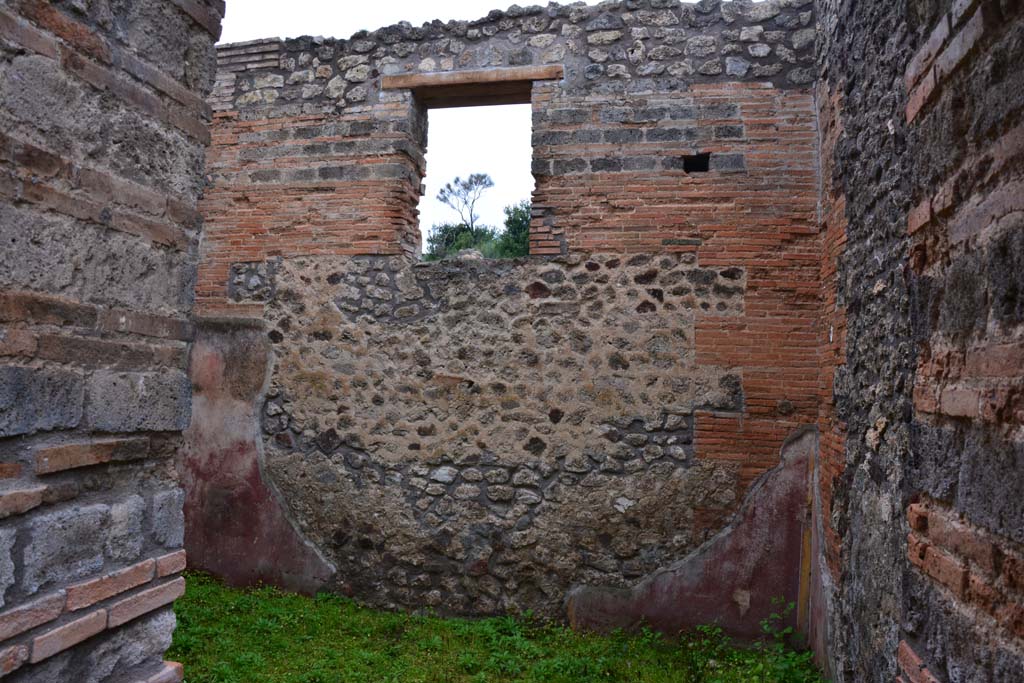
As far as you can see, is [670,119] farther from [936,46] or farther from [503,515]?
[936,46]

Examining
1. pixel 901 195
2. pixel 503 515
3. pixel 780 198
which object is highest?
pixel 780 198

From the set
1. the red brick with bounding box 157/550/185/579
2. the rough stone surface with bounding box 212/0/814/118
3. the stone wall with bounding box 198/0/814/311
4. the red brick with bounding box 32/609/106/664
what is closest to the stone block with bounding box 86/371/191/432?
the red brick with bounding box 157/550/185/579

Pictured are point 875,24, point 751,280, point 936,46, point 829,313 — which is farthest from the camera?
point 751,280

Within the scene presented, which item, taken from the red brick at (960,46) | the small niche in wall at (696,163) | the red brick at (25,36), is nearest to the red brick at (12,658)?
the red brick at (25,36)

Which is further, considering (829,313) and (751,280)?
(751,280)

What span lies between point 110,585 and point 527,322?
11.7 feet

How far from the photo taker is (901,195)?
Answer: 3.34 metres

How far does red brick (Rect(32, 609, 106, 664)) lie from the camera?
1862 millimetres

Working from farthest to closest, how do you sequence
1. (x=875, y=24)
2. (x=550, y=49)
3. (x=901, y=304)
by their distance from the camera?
(x=550, y=49)
(x=875, y=24)
(x=901, y=304)

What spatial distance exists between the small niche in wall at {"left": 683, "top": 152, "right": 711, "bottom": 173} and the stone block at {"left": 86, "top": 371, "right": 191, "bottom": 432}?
3916mm

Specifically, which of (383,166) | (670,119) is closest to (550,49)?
(670,119)

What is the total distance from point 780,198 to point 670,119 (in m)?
0.94

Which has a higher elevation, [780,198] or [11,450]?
[780,198]

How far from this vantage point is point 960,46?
1598 millimetres
